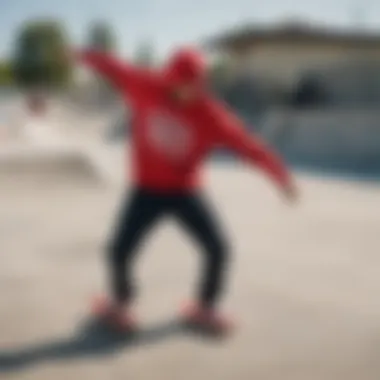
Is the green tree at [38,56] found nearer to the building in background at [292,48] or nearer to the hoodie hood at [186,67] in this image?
the building in background at [292,48]

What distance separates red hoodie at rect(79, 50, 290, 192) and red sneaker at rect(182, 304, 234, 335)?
79 centimetres

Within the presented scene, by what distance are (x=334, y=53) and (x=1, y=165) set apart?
19.7 meters

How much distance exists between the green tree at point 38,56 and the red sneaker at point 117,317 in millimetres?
49934

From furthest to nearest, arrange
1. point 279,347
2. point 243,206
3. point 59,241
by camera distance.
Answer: point 243,206, point 59,241, point 279,347

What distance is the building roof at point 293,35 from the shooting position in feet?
90.2

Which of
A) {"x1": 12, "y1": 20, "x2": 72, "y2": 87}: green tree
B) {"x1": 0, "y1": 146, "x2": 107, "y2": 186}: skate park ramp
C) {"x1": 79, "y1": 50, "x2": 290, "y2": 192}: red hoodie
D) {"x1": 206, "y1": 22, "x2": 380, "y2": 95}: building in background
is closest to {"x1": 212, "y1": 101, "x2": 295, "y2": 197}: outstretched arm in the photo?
{"x1": 79, "y1": 50, "x2": 290, "y2": 192}: red hoodie

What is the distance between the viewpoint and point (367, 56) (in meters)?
27.1

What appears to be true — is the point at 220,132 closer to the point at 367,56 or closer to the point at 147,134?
the point at 147,134

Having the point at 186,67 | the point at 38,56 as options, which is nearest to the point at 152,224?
the point at 186,67

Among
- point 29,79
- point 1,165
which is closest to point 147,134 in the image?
point 1,165

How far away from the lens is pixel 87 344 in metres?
4.18

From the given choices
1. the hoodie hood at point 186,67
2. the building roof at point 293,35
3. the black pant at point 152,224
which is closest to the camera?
the hoodie hood at point 186,67

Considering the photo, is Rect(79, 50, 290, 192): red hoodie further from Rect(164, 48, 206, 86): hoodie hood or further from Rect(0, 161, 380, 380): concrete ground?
Rect(0, 161, 380, 380): concrete ground

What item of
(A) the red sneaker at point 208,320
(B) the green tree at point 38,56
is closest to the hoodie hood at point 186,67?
(A) the red sneaker at point 208,320
